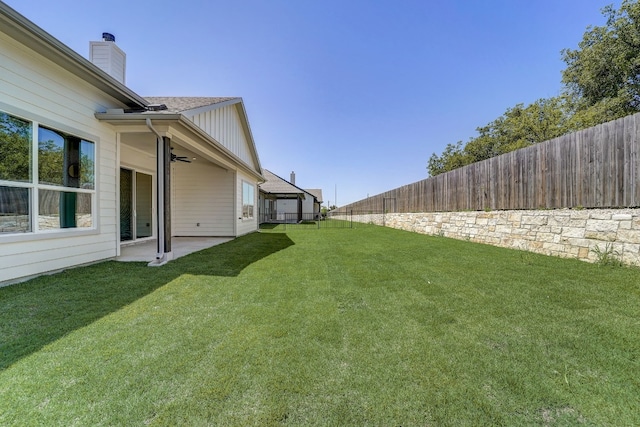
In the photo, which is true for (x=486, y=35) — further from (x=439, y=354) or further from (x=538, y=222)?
(x=439, y=354)

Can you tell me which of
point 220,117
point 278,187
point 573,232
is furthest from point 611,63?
point 278,187

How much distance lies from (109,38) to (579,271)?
11550mm

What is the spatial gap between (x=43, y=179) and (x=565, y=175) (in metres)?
9.80

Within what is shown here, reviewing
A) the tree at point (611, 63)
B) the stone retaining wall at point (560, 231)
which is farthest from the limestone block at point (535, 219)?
the tree at point (611, 63)

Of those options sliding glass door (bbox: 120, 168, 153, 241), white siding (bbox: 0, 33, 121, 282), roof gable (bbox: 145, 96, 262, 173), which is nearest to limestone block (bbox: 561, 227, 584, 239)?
roof gable (bbox: 145, 96, 262, 173)

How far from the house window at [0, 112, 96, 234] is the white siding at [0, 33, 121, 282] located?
0.48 feet

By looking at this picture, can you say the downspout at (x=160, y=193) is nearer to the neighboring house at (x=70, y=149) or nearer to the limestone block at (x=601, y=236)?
the neighboring house at (x=70, y=149)

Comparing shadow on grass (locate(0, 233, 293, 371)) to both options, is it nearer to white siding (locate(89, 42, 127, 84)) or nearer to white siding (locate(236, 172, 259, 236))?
white siding (locate(236, 172, 259, 236))

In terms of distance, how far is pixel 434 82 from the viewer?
13.3 metres

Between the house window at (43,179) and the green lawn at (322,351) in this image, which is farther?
the house window at (43,179)

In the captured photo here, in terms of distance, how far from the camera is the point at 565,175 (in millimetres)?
5648

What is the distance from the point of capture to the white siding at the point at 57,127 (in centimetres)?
365

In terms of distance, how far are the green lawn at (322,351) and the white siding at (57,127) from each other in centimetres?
51

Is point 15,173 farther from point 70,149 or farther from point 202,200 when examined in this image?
point 202,200
